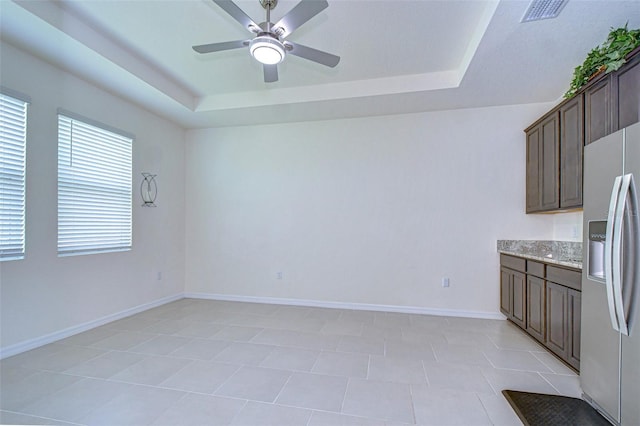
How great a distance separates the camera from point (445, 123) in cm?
406

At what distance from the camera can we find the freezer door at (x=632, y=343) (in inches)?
63.0

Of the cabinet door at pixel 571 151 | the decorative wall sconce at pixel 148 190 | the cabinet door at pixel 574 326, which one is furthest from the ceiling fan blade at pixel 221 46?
the cabinet door at pixel 574 326

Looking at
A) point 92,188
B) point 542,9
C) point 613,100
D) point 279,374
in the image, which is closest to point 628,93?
point 613,100

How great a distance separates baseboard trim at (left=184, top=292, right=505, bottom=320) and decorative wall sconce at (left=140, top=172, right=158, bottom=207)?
1.65 m

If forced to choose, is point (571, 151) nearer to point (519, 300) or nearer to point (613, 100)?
point (613, 100)

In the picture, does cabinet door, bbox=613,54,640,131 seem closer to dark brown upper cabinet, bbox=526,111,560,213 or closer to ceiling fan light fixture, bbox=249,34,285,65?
dark brown upper cabinet, bbox=526,111,560,213

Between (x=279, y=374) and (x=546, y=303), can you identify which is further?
(x=546, y=303)

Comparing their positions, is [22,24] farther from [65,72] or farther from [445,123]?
[445,123]

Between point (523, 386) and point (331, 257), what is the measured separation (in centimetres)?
263

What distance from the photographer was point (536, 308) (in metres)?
2.98

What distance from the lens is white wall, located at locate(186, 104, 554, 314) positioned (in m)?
3.93

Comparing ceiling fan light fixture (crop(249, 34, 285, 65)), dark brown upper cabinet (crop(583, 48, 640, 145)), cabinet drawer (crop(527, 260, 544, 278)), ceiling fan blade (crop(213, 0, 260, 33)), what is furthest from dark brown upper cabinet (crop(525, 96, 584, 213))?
ceiling fan blade (crop(213, 0, 260, 33))

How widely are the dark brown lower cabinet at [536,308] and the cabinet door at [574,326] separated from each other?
0.40 m

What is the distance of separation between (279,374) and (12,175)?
299cm
